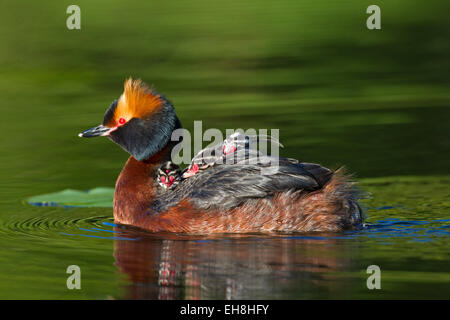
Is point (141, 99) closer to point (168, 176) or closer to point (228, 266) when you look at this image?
point (168, 176)

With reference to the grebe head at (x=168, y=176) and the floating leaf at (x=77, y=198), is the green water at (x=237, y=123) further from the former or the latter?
the grebe head at (x=168, y=176)

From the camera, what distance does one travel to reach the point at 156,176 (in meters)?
11.3

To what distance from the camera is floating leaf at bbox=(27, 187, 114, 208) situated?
11.8 m

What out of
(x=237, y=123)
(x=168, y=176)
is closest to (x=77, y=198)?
(x=168, y=176)

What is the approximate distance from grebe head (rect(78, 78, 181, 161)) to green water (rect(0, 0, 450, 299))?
1.00 m

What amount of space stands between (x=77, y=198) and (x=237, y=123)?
3.70 metres

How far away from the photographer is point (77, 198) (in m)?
12.0

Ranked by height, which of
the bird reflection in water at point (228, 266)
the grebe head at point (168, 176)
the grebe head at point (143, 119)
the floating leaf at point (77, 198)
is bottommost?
the bird reflection in water at point (228, 266)

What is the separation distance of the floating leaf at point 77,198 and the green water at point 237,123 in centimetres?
20

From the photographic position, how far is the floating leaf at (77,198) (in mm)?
11828

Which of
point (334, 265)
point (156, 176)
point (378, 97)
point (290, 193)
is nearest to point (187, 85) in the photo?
point (378, 97)

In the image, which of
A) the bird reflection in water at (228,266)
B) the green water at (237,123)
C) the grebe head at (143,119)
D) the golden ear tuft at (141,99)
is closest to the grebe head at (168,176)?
the grebe head at (143,119)

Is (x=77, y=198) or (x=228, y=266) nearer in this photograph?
(x=228, y=266)
